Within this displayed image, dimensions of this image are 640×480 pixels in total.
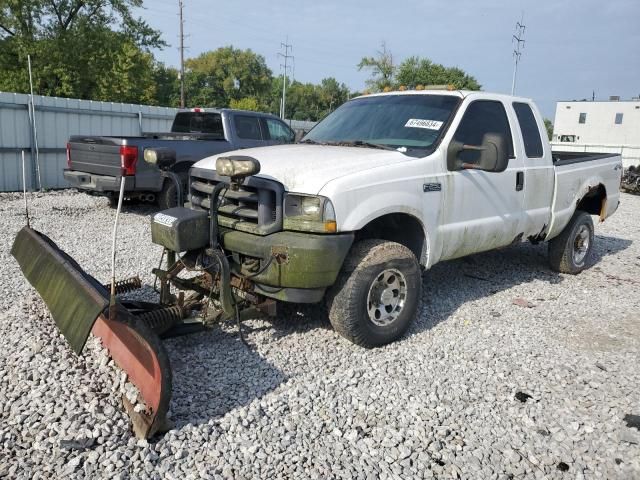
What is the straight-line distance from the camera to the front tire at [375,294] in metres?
3.95

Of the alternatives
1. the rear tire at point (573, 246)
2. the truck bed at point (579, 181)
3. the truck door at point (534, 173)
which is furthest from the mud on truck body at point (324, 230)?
the rear tire at point (573, 246)

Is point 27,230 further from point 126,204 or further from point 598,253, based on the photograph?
point 598,253

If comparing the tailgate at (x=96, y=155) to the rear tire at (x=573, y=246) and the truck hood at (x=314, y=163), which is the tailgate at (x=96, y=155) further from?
the rear tire at (x=573, y=246)

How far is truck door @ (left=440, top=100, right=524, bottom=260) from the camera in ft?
15.0

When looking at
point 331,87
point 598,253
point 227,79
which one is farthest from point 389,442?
point 331,87

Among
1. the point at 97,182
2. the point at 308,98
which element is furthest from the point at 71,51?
the point at 308,98

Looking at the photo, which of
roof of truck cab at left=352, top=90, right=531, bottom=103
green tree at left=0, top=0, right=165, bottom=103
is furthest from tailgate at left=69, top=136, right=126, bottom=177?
green tree at left=0, top=0, right=165, bottom=103

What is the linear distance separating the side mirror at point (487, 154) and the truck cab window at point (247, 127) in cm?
624

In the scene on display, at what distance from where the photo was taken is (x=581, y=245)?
699cm

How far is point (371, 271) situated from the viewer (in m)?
3.96

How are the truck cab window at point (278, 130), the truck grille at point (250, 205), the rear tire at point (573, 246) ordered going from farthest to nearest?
1. the truck cab window at point (278, 130)
2. the rear tire at point (573, 246)
3. the truck grille at point (250, 205)

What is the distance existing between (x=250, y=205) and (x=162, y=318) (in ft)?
3.41

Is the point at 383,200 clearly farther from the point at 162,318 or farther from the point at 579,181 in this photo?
the point at 579,181

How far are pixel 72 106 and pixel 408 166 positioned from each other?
12089 mm
